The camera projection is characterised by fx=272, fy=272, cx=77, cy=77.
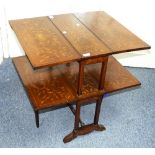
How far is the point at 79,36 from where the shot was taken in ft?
6.39

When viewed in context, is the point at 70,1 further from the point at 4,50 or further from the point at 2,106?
the point at 2,106

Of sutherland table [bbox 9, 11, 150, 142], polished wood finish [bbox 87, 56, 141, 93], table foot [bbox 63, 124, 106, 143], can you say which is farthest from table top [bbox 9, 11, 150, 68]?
table foot [bbox 63, 124, 106, 143]

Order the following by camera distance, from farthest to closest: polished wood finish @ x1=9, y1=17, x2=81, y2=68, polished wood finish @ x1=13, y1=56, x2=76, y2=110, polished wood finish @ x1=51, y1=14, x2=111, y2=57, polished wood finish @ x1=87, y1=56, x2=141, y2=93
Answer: polished wood finish @ x1=87, y1=56, x2=141, y2=93, polished wood finish @ x1=13, y1=56, x2=76, y2=110, polished wood finish @ x1=51, y1=14, x2=111, y2=57, polished wood finish @ x1=9, y1=17, x2=81, y2=68

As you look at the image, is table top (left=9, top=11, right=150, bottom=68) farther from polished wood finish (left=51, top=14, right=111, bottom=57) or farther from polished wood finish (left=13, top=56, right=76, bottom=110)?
polished wood finish (left=13, top=56, right=76, bottom=110)

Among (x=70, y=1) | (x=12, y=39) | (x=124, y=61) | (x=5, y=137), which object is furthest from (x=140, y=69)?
(x=5, y=137)

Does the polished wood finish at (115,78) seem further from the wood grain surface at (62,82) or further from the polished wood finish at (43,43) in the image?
the polished wood finish at (43,43)

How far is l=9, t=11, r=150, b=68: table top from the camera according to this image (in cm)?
171

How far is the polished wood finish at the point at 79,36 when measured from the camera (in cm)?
177

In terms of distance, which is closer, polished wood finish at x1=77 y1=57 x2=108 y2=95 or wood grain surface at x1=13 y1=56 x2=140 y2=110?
polished wood finish at x1=77 y1=57 x2=108 y2=95

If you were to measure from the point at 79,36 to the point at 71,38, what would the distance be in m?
0.07

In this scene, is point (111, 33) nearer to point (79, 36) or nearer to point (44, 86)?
point (79, 36)

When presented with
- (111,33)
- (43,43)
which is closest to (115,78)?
(111,33)

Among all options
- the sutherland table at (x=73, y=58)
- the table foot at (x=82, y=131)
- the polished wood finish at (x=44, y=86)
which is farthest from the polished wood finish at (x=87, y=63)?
the table foot at (x=82, y=131)

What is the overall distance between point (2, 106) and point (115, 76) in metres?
1.00
